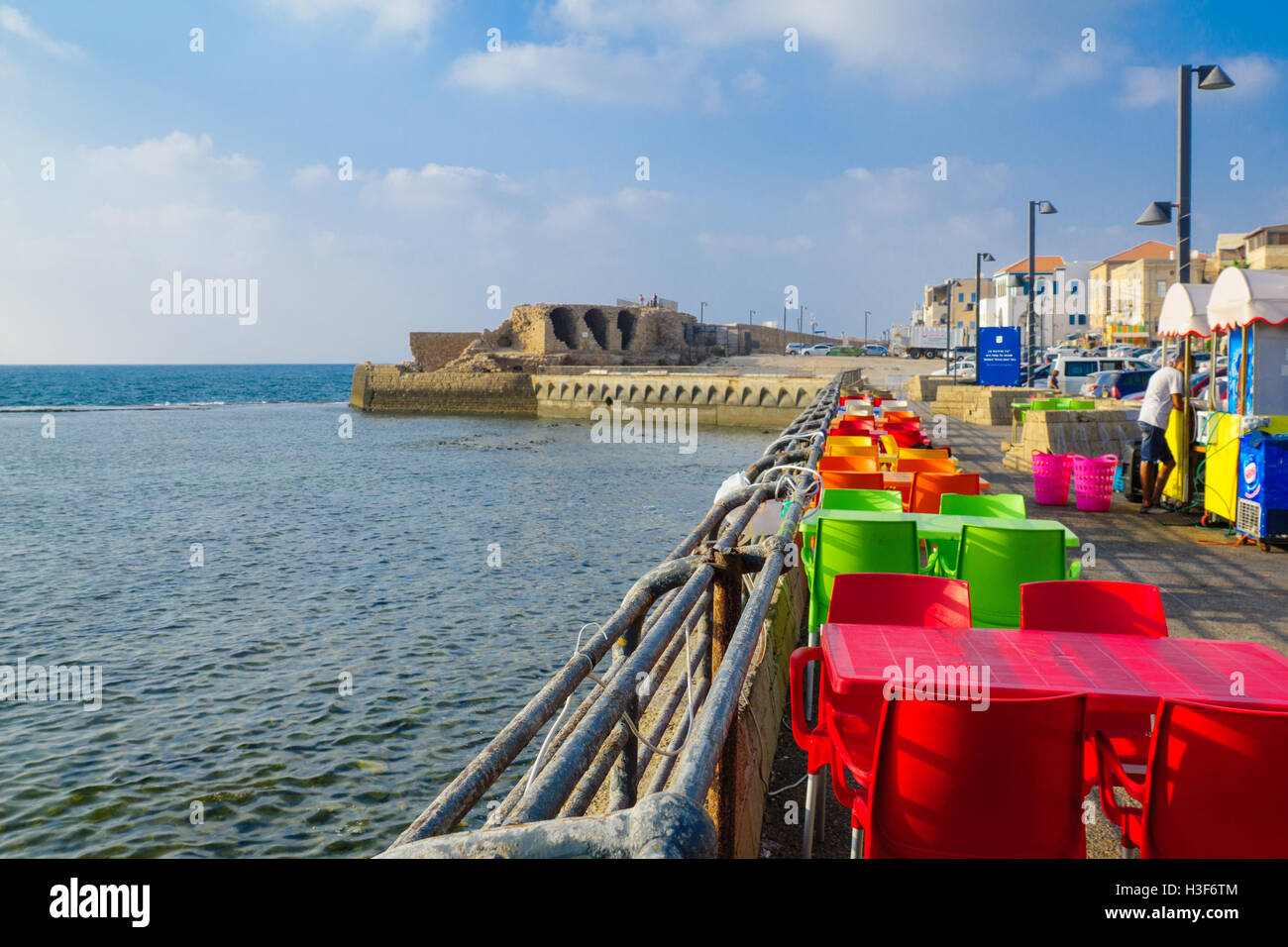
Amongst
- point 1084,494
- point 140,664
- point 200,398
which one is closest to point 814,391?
point 1084,494

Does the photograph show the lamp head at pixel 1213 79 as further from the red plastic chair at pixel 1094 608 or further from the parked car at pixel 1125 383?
the parked car at pixel 1125 383

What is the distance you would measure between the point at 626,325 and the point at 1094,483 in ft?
224

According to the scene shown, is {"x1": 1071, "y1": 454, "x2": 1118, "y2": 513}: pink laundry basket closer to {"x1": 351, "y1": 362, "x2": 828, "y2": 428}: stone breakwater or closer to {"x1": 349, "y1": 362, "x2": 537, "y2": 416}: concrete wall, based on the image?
{"x1": 351, "y1": 362, "x2": 828, "y2": 428}: stone breakwater

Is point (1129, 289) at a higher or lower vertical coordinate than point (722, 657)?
higher

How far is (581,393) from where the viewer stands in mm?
53188

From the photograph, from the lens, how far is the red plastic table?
3.09 metres

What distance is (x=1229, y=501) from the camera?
949 cm

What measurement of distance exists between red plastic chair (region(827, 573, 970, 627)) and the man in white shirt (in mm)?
7347

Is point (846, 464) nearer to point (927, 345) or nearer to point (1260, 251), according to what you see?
point (1260, 251)

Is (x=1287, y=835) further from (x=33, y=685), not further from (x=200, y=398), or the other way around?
(x=200, y=398)

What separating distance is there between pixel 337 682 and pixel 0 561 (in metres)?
10.3

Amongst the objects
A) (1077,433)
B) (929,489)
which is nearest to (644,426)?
(1077,433)

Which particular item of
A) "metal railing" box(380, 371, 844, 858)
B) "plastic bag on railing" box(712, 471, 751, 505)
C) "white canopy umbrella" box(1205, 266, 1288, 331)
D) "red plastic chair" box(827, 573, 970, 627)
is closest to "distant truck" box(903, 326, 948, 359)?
"white canopy umbrella" box(1205, 266, 1288, 331)

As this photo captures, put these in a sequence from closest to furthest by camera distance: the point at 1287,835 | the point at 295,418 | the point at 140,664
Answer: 1. the point at 1287,835
2. the point at 140,664
3. the point at 295,418
